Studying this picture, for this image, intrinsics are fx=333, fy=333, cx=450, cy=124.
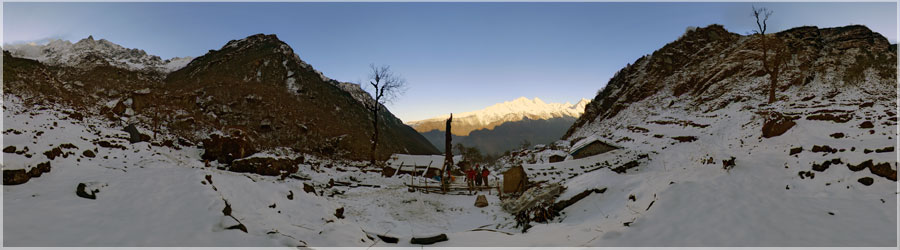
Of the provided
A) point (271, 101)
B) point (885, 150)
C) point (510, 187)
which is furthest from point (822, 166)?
point (271, 101)

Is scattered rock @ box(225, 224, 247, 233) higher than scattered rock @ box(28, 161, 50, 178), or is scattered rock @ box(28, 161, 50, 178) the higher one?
scattered rock @ box(28, 161, 50, 178)

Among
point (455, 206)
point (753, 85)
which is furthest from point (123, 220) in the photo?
point (753, 85)

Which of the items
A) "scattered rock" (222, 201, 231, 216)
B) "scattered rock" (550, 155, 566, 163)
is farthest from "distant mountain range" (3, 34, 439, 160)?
"scattered rock" (550, 155, 566, 163)

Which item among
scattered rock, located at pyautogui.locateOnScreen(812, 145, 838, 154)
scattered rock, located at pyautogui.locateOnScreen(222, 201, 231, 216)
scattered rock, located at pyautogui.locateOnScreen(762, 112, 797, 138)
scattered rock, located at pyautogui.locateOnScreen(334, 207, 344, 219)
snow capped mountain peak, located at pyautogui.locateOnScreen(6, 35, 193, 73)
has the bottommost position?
scattered rock, located at pyautogui.locateOnScreen(334, 207, 344, 219)

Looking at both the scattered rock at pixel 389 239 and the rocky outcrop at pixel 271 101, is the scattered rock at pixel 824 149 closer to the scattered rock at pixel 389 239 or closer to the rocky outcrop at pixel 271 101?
the scattered rock at pixel 389 239

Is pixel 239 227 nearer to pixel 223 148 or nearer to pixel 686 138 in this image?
pixel 223 148

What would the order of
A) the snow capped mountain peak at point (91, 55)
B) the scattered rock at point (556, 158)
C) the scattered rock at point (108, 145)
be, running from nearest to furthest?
1. the scattered rock at point (108, 145)
2. the scattered rock at point (556, 158)
3. the snow capped mountain peak at point (91, 55)

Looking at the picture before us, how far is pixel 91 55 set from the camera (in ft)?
255

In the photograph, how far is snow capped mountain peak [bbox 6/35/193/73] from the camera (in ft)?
248

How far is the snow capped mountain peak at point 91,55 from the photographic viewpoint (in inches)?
2972

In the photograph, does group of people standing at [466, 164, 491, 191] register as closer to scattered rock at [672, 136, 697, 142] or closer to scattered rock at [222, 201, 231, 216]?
scattered rock at [222, 201, 231, 216]

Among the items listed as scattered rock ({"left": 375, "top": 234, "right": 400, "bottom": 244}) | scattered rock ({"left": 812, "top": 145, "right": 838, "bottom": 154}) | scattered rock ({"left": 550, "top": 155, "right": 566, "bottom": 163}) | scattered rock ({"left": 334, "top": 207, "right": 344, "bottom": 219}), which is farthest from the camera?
scattered rock ({"left": 550, "top": 155, "right": 566, "bottom": 163})

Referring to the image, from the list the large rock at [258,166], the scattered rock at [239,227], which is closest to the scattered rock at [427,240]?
the scattered rock at [239,227]

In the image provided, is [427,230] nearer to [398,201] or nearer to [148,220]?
[398,201]
